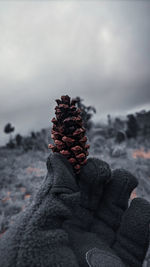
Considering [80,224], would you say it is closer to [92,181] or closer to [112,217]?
[112,217]

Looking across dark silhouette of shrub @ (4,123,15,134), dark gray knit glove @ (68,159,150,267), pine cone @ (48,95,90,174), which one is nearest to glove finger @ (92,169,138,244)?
dark gray knit glove @ (68,159,150,267)

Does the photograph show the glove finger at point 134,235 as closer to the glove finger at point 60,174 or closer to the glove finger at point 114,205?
the glove finger at point 114,205

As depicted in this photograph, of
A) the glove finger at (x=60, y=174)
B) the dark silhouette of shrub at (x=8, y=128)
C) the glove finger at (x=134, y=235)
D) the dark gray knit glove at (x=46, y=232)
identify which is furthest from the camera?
the dark silhouette of shrub at (x=8, y=128)

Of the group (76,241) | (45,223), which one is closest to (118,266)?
(76,241)

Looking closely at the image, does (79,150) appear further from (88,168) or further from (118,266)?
(118,266)

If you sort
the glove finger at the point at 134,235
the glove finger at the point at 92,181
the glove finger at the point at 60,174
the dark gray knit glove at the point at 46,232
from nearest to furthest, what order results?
the dark gray knit glove at the point at 46,232, the glove finger at the point at 60,174, the glove finger at the point at 134,235, the glove finger at the point at 92,181

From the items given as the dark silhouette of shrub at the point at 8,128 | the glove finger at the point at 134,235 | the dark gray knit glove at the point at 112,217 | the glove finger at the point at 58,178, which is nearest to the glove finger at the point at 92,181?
the dark gray knit glove at the point at 112,217

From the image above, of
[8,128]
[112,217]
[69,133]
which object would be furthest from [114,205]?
[8,128]
